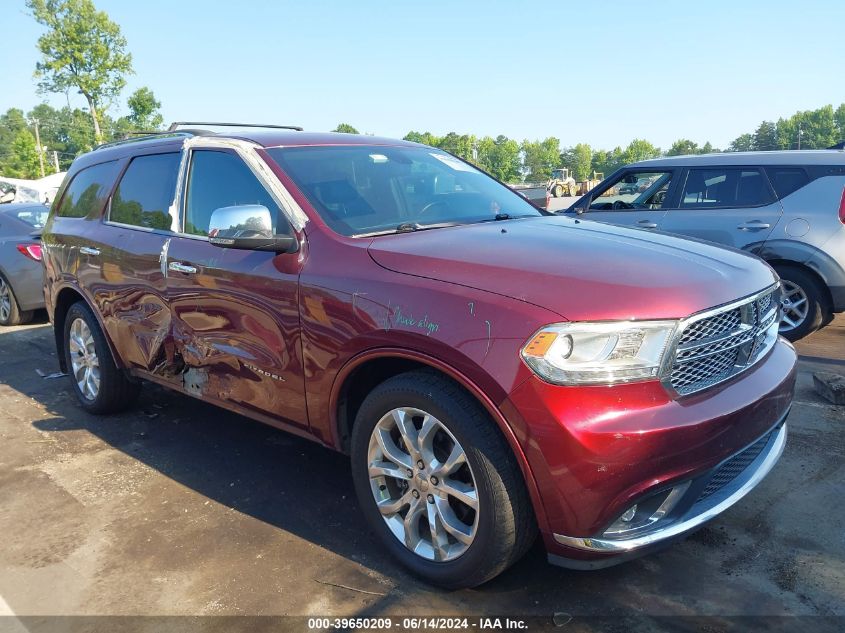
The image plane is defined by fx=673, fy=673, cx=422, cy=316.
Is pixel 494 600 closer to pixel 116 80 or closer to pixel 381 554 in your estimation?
pixel 381 554

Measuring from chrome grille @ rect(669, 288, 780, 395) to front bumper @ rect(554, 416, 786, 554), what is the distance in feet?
1.02

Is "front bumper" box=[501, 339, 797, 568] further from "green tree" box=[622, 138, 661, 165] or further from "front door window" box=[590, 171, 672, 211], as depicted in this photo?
"green tree" box=[622, 138, 661, 165]

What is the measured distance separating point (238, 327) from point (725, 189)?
520cm

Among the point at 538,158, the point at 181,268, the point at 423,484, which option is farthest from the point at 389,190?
the point at 538,158

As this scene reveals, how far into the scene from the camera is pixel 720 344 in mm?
2512

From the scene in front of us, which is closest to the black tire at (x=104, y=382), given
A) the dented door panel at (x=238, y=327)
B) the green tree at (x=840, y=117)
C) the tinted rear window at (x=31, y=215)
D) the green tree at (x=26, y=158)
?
the dented door panel at (x=238, y=327)

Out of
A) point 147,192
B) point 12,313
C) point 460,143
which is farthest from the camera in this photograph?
point 460,143

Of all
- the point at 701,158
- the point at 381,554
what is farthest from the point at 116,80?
the point at 381,554

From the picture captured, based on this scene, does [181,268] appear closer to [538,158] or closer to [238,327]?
[238,327]

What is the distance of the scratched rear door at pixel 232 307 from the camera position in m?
3.14

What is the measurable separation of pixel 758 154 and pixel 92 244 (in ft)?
19.6

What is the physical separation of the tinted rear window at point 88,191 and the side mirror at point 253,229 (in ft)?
6.62

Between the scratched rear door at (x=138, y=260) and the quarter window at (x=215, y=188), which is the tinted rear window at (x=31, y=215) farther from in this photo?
the quarter window at (x=215, y=188)

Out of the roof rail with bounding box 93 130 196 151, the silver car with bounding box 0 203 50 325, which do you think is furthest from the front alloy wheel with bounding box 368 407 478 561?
the silver car with bounding box 0 203 50 325
